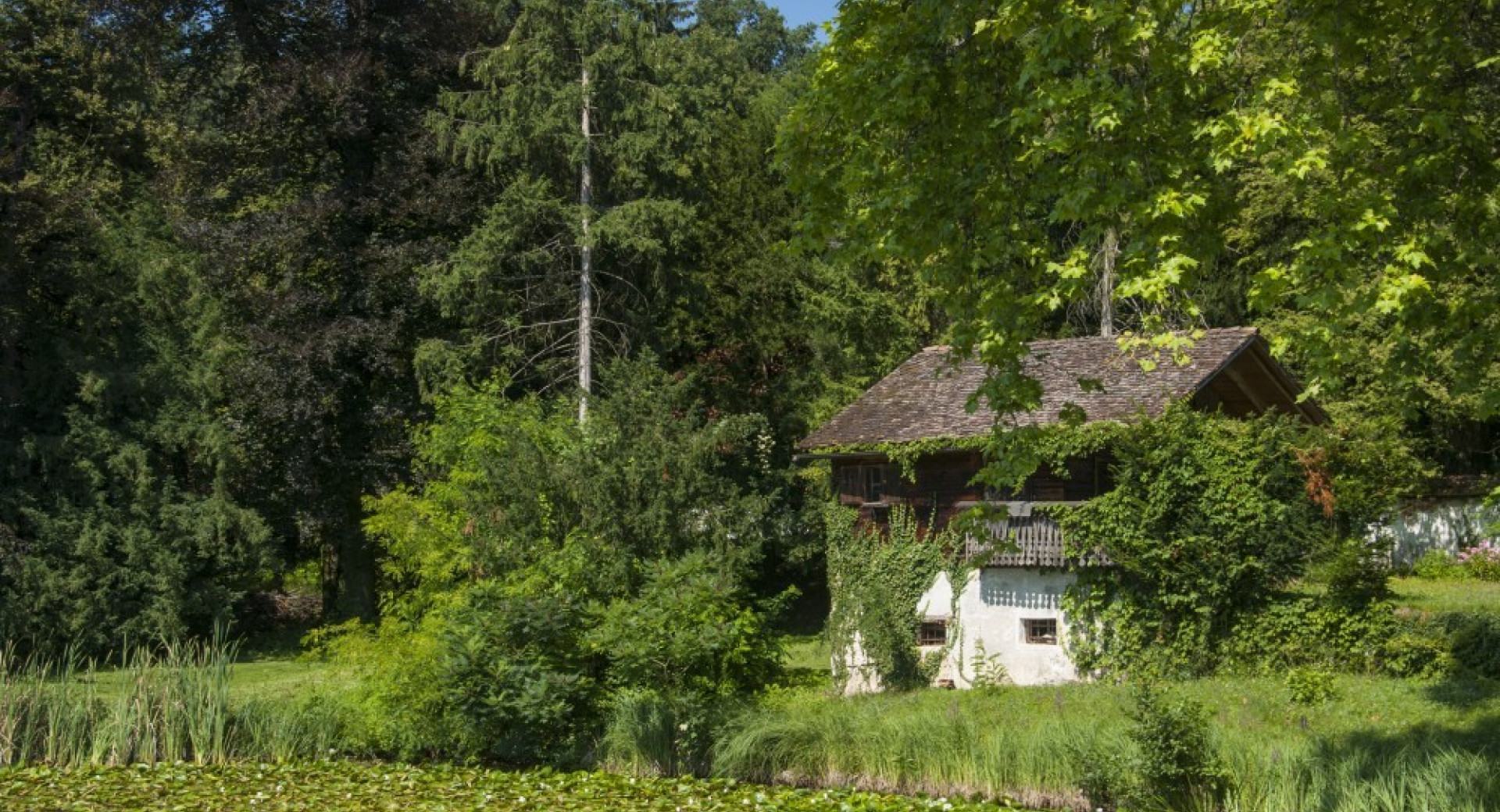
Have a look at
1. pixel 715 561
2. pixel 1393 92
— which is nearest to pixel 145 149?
pixel 715 561

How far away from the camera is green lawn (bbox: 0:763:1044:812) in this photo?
1403cm

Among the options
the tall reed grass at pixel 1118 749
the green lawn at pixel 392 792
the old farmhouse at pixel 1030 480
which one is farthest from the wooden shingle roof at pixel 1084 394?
the green lawn at pixel 392 792

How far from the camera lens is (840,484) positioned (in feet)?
97.0

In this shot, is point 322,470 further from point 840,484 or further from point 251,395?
point 840,484

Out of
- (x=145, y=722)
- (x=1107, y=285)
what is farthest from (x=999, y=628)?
(x=145, y=722)

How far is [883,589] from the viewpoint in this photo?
25516 mm

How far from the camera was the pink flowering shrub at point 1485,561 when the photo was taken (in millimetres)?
32375

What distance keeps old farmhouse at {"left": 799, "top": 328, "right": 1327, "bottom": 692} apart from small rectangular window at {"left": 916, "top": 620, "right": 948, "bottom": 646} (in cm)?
2

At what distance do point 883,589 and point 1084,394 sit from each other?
502cm

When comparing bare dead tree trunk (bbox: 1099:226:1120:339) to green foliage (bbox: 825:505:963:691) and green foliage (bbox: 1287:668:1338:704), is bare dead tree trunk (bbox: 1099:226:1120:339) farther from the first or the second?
green foliage (bbox: 1287:668:1338:704)

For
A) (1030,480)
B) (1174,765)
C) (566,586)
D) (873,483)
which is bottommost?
(1174,765)

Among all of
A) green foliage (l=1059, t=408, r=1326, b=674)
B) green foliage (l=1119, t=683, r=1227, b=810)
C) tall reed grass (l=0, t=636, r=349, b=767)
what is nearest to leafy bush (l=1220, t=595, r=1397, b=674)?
green foliage (l=1059, t=408, r=1326, b=674)

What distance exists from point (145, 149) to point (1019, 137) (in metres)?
29.0

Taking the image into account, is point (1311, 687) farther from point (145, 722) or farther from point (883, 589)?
point (145, 722)
